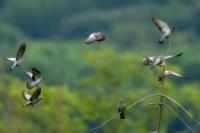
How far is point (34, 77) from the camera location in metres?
1.96

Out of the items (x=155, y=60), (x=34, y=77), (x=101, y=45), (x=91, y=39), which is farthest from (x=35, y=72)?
(x=101, y=45)

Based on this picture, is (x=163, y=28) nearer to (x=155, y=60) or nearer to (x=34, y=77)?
(x=155, y=60)

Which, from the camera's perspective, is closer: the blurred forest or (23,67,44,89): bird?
(23,67,44,89): bird

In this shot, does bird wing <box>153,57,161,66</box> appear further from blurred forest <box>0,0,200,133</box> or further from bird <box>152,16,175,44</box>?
blurred forest <box>0,0,200,133</box>

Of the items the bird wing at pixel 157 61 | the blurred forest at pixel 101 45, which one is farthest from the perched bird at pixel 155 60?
the blurred forest at pixel 101 45

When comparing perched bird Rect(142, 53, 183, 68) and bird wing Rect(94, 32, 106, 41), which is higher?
bird wing Rect(94, 32, 106, 41)

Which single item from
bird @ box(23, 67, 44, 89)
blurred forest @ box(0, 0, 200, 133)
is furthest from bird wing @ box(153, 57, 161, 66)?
blurred forest @ box(0, 0, 200, 133)

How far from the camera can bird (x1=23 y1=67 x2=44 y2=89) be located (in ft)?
6.39

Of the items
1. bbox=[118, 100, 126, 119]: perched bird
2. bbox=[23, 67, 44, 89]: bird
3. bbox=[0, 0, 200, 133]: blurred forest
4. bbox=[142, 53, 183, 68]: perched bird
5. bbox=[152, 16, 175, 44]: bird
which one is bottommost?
bbox=[0, 0, 200, 133]: blurred forest

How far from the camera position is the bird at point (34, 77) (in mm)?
1946

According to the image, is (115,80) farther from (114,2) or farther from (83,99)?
(114,2)

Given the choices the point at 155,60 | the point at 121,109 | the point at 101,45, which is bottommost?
the point at 101,45

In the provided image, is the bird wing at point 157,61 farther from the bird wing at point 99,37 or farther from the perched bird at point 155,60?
the bird wing at point 99,37

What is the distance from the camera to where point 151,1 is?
6969cm
